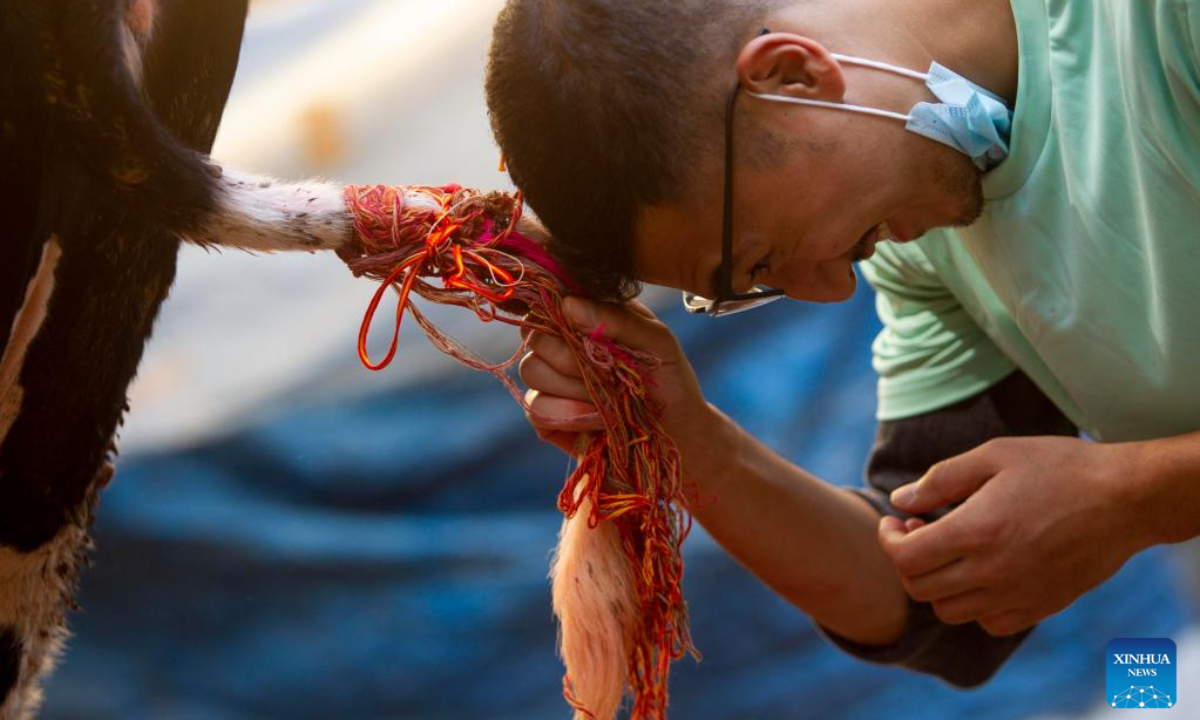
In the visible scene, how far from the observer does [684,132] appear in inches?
34.1

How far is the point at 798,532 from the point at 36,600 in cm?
67

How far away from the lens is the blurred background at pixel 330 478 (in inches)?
58.5

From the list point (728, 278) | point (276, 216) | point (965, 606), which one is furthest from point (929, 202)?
point (276, 216)

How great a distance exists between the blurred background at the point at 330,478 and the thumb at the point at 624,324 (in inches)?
22.6

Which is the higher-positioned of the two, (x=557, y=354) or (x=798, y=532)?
(x=557, y=354)

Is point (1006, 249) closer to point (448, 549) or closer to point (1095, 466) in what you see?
point (1095, 466)

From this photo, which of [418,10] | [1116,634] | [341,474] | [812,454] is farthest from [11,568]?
[1116,634]

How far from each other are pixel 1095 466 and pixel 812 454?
705 millimetres

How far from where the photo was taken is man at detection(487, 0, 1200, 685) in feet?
2.83

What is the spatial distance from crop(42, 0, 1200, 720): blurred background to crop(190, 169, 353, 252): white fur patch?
70cm

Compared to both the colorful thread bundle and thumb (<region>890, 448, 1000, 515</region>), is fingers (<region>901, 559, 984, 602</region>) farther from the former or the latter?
the colorful thread bundle

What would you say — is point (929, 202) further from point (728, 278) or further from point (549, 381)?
point (549, 381)

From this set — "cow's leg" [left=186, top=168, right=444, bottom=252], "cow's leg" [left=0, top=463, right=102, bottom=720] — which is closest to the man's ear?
"cow's leg" [left=186, top=168, right=444, bottom=252]

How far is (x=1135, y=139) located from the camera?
89 cm
